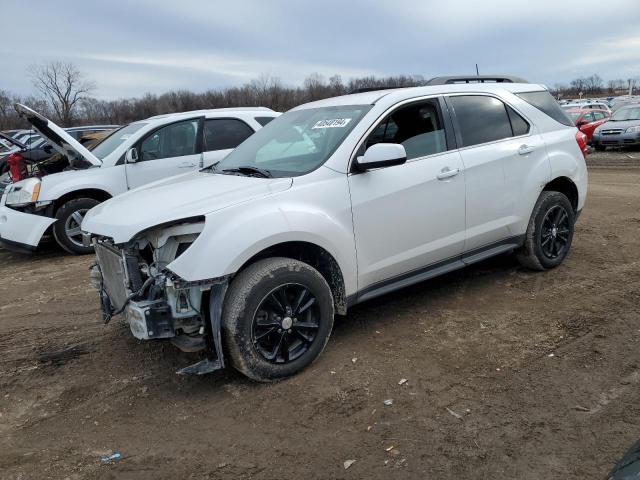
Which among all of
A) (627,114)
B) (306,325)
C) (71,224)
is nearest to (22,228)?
(71,224)

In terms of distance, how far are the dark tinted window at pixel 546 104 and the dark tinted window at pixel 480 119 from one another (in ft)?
1.54

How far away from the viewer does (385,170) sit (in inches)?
155

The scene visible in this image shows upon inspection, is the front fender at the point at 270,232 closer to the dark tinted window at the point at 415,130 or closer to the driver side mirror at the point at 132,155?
the dark tinted window at the point at 415,130

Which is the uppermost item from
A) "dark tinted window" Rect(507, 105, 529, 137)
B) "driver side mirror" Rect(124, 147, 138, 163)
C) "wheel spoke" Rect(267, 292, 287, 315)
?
"driver side mirror" Rect(124, 147, 138, 163)

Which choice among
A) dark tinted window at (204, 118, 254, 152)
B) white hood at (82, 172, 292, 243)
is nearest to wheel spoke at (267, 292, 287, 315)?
white hood at (82, 172, 292, 243)

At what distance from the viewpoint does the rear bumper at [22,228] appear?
22.6 ft

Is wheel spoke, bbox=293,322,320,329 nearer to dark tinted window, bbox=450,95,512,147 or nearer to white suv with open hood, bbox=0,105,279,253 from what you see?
dark tinted window, bbox=450,95,512,147

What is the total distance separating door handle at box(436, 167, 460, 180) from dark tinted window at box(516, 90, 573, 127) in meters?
1.45

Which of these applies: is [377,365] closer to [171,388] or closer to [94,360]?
[171,388]

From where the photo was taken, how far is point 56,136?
22.8ft

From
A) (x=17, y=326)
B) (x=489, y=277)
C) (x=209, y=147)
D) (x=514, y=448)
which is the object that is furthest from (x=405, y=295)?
(x=209, y=147)

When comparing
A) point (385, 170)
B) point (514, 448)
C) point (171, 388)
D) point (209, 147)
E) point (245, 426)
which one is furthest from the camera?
point (209, 147)

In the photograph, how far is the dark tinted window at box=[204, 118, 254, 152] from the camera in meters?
7.89

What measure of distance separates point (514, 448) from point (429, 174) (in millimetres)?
2148
